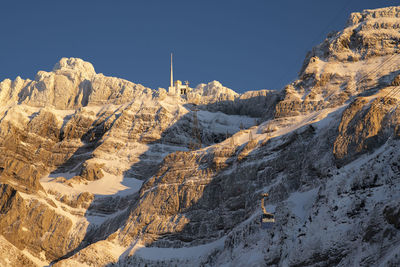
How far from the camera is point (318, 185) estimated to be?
133875mm

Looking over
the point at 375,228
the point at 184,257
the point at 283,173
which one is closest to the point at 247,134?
the point at 283,173

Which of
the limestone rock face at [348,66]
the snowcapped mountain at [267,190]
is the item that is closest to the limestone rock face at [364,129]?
the snowcapped mountain at [267,190]

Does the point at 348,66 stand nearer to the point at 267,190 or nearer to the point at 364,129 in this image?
the point at 267,190

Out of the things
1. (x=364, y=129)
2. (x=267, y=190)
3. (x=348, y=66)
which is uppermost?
(x=348, y=66)

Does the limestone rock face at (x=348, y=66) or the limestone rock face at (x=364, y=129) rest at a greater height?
the limestone rock face at (x=348, y=66)

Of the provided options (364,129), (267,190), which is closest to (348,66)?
(267,190)

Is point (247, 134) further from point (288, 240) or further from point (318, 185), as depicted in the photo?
point (288, 240)

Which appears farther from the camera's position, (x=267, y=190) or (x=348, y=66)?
(x=348, y=66)

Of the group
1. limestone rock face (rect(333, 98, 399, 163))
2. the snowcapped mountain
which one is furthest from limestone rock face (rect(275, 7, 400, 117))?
limestone rock face (rect(333, 98, 399, 163))

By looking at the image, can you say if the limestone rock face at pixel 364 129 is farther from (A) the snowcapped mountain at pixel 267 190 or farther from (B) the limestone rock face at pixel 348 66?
(B) the limestone rock face at pixel 348 66

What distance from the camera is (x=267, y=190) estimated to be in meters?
149

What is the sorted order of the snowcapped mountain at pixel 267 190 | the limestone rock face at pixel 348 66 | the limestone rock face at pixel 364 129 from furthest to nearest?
the limestone rock face at pixel 348 66 < the limestone rock face at pixel 364 129 < the snowcapped mountain at pixel 267 190

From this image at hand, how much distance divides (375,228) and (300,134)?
56632 mm

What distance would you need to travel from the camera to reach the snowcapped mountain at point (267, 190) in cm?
10994
